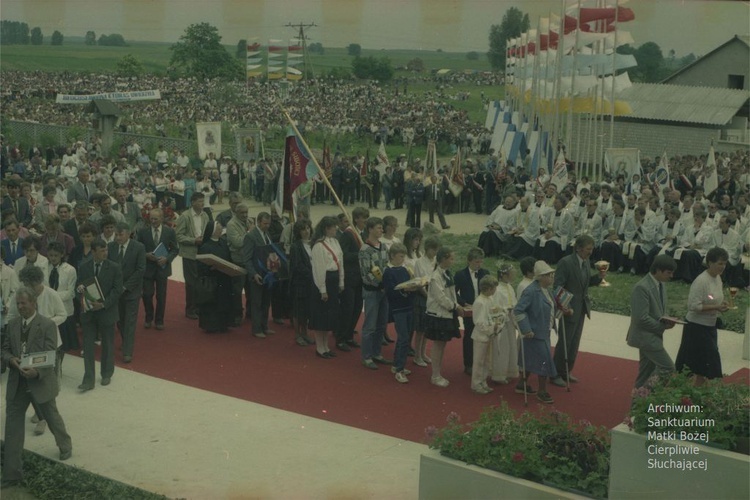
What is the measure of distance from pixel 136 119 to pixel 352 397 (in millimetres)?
43956

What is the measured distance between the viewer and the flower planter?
7.36 meters

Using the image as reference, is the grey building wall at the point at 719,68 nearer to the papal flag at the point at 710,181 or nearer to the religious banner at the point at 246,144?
the papal flag at the point at 710,181

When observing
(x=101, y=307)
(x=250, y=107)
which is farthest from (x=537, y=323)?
(x=250, y=107)

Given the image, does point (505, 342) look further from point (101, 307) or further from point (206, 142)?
point (206, 142)

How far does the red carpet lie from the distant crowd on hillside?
3397 cm

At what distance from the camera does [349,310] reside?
1278cm

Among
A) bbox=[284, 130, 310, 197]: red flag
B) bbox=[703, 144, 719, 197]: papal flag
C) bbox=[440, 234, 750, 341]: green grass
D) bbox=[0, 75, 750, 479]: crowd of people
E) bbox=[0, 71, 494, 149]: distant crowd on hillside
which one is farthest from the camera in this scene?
bbox=[0, 71, 494, 149]: distant crowd on hillside

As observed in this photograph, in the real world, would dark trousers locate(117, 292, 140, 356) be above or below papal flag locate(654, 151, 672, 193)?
below

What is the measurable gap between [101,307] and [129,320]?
124 cm

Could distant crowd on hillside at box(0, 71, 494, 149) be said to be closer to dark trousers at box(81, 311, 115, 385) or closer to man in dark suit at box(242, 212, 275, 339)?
man in dark suit at box(242, 212, 275, 339)

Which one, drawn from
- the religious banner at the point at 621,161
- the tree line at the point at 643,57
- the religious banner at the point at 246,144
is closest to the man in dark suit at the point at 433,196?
the religious banner at the point at 621,161

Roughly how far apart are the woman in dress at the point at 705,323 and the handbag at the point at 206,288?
601 centimetres

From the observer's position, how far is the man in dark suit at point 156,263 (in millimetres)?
13633

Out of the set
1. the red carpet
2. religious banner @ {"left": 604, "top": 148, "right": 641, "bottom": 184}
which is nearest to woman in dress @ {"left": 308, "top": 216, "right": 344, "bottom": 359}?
the red carpet
